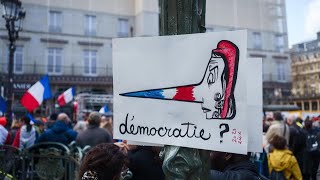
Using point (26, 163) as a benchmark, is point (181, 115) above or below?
above

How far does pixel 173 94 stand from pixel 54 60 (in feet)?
87.6

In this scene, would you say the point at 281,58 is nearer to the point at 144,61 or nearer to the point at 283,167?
the point at 283,167

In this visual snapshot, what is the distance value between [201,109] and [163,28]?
1.16 ft

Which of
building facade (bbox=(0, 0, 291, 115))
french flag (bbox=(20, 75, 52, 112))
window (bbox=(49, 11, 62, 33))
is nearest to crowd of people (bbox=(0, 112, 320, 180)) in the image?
french flag (bbox=(20, 75, 52, 112))

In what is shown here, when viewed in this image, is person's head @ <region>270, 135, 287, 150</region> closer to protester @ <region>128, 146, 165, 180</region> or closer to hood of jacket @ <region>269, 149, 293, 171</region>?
hood of jacket @ <region>269, 149, 293, 171</region>

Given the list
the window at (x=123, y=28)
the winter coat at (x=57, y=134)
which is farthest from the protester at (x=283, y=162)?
the window at (x=123, y=28)

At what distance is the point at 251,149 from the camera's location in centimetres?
228

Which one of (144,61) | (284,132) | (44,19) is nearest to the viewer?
(144,61)

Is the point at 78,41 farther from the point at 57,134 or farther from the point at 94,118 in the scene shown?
the point at 94,118

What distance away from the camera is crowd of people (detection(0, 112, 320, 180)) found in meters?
1.92

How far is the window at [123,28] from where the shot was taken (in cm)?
2836

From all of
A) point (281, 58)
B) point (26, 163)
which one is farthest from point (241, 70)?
point (281, 58)

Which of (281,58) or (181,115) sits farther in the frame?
(281,58)

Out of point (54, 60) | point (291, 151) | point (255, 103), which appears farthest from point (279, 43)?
point (255, 103)
